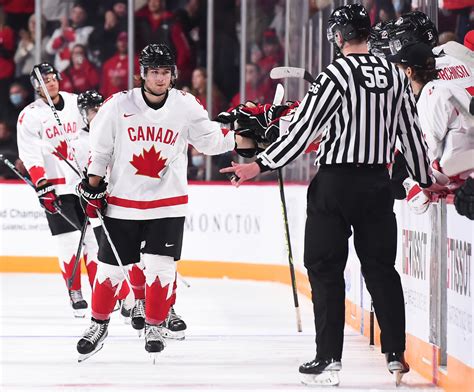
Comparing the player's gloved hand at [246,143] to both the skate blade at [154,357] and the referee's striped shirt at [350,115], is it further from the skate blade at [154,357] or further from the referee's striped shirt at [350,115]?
the skate blade at [154,357]

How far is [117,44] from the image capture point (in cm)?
1045

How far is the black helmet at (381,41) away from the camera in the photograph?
488 cm

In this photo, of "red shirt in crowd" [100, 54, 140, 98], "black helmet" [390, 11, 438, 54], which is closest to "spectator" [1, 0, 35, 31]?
"red shirt in crowd" [100, 54, 140, 98]

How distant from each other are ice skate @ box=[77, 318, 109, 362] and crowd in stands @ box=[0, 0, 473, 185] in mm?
5013

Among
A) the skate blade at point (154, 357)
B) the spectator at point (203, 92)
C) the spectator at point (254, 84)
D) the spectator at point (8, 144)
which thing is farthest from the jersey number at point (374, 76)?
the spectator at point (8, 144)

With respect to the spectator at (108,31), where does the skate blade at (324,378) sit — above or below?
below

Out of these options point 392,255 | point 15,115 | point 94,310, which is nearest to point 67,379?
point 94,310

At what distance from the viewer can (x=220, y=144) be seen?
4746 millimetres

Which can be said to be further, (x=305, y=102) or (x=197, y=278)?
(x=197, y=278)

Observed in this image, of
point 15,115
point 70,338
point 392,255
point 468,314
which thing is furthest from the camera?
point 15,115

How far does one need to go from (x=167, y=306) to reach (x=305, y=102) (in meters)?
1.25

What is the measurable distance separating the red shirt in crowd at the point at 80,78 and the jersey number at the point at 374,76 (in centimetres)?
679

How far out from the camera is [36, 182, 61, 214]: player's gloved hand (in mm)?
6520

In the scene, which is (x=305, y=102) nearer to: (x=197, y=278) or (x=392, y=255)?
(x=392, y=255)
